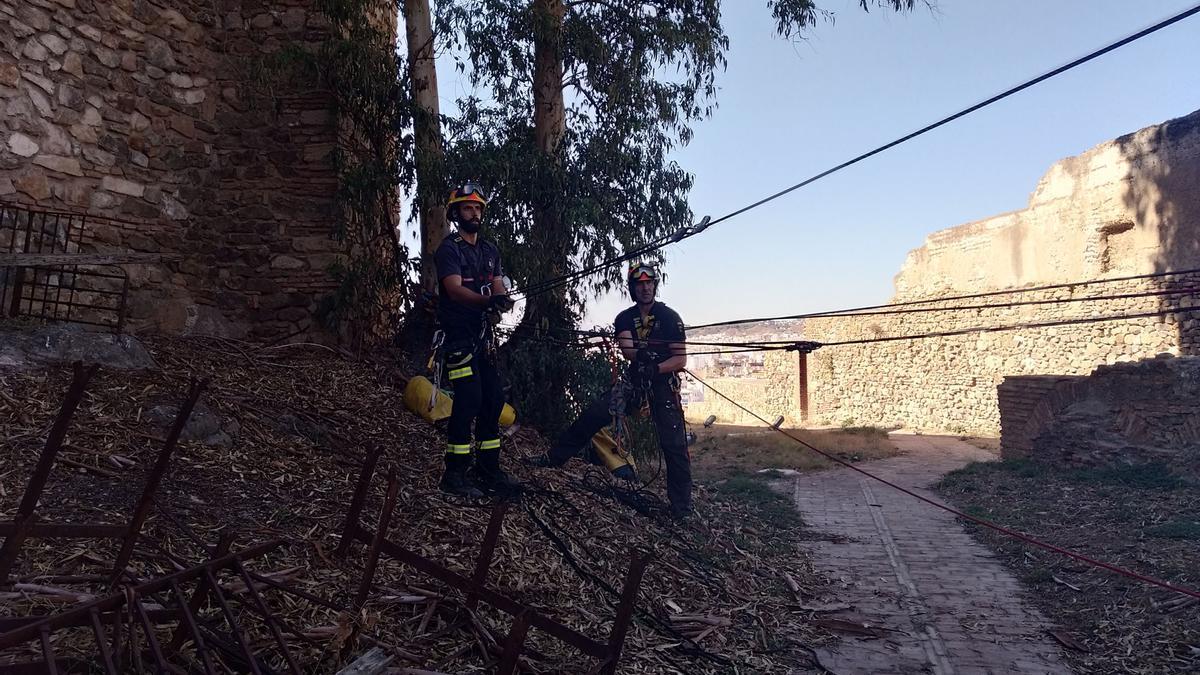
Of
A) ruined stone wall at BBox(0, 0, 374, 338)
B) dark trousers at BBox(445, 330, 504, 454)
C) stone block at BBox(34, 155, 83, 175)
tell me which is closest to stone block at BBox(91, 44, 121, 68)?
ruined stone wall at BBox(0, 0, 374, 338)

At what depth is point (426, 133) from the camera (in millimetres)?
8336

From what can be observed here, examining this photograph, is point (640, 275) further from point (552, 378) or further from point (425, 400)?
point (425, 400)

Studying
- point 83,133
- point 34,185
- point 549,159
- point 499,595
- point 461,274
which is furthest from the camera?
point 549,159

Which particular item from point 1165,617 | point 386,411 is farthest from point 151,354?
point 1165,617

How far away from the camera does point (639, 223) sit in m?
8.81

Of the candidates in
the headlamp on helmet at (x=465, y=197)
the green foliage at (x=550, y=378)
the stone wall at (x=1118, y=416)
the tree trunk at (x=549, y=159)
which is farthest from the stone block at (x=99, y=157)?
the stone wall at (x=1118, y=416)

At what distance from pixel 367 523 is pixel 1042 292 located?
17.5 m

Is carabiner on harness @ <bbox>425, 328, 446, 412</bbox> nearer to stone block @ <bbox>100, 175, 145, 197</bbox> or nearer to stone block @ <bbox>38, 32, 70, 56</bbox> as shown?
stone block @ <bbox>100, 175, 145, 197</bbox>

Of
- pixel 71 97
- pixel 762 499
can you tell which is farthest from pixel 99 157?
pixel 762 499

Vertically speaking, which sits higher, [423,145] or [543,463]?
[423,145]

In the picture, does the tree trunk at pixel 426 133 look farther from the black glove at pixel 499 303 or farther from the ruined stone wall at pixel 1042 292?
the ruined stone wall at pixel 1042 292

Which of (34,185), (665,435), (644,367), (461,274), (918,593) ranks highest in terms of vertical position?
(34,185)

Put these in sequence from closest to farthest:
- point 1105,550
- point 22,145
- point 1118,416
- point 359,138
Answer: point 22,145 < point 1105,550 < point 359,138 < point 1118,416

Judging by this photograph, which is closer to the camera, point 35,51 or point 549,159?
point 35,51
